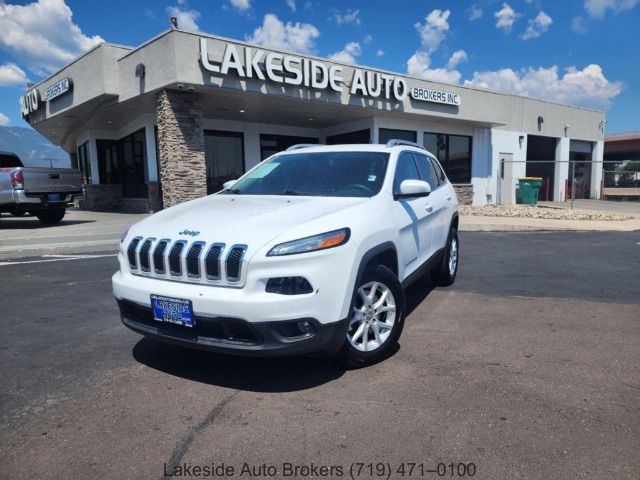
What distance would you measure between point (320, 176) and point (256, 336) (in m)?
1.93

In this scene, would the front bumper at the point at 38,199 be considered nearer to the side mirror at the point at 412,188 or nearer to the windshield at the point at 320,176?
the windshield at the point at 320,176

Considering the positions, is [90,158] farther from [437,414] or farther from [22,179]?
[437,414]

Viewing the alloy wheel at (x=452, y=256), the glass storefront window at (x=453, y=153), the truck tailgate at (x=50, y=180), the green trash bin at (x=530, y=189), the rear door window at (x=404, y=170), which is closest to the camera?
the rear door window at (x=404, y=170)

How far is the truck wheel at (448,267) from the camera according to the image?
233 inches

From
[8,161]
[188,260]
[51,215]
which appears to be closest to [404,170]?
[188,260]

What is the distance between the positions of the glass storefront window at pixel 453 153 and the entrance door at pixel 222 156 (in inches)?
356

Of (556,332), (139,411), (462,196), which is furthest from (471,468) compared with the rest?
(462,196)

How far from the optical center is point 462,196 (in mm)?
22891

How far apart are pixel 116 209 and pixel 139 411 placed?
21310mm

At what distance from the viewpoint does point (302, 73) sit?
14828mm

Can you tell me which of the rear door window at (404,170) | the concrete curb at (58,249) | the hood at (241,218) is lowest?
the concrete curb at (58,249)

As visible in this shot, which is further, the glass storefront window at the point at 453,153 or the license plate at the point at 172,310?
the glass storefront window at the point at 453,153

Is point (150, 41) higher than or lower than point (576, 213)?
higher

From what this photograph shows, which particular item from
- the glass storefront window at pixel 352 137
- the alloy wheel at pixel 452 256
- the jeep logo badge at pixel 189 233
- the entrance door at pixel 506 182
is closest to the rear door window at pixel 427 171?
the alloy wheel at pixel 452 256
